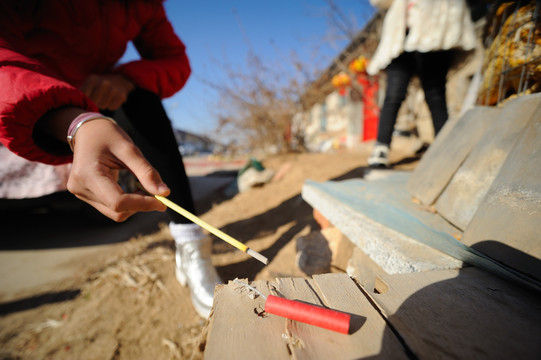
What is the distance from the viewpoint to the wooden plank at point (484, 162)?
2.89 ft

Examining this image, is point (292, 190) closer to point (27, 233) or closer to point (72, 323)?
point (72, 323)

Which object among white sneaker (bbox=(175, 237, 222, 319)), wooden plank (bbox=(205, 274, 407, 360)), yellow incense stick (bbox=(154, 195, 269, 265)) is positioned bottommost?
white sneaker (bbox=(175, 237, 222, 319))

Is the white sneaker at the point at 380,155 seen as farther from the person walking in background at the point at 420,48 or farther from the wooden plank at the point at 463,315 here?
the wooden plank at the point at 463,315

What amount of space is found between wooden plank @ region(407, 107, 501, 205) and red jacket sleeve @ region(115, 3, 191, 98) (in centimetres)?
166

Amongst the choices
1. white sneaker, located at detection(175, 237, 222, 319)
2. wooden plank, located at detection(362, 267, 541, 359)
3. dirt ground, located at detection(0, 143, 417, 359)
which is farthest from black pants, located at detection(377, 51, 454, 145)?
white sneaker, located at detection(175, 237, 222, 319)

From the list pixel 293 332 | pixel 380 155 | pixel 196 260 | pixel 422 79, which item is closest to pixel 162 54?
pixel 196 260

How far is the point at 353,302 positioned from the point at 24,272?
104 inches

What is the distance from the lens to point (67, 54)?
110 centimetres

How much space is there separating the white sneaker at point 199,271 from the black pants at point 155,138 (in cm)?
17

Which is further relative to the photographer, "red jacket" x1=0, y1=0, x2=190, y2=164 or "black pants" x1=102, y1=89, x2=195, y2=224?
"black pants" x1=102, y1=89, x2=195, y2=224

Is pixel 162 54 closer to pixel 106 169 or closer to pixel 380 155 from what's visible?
pixel 106 169

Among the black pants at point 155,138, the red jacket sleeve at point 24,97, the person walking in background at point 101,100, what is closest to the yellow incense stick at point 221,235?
the person walking in background at point 101,100

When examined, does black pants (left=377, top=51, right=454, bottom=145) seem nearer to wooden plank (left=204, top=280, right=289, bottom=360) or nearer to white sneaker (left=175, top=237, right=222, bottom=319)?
white sneaker (left=175, top=237, right=222, bottom=319)

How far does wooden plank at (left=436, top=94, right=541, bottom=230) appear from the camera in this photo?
2.89ft
